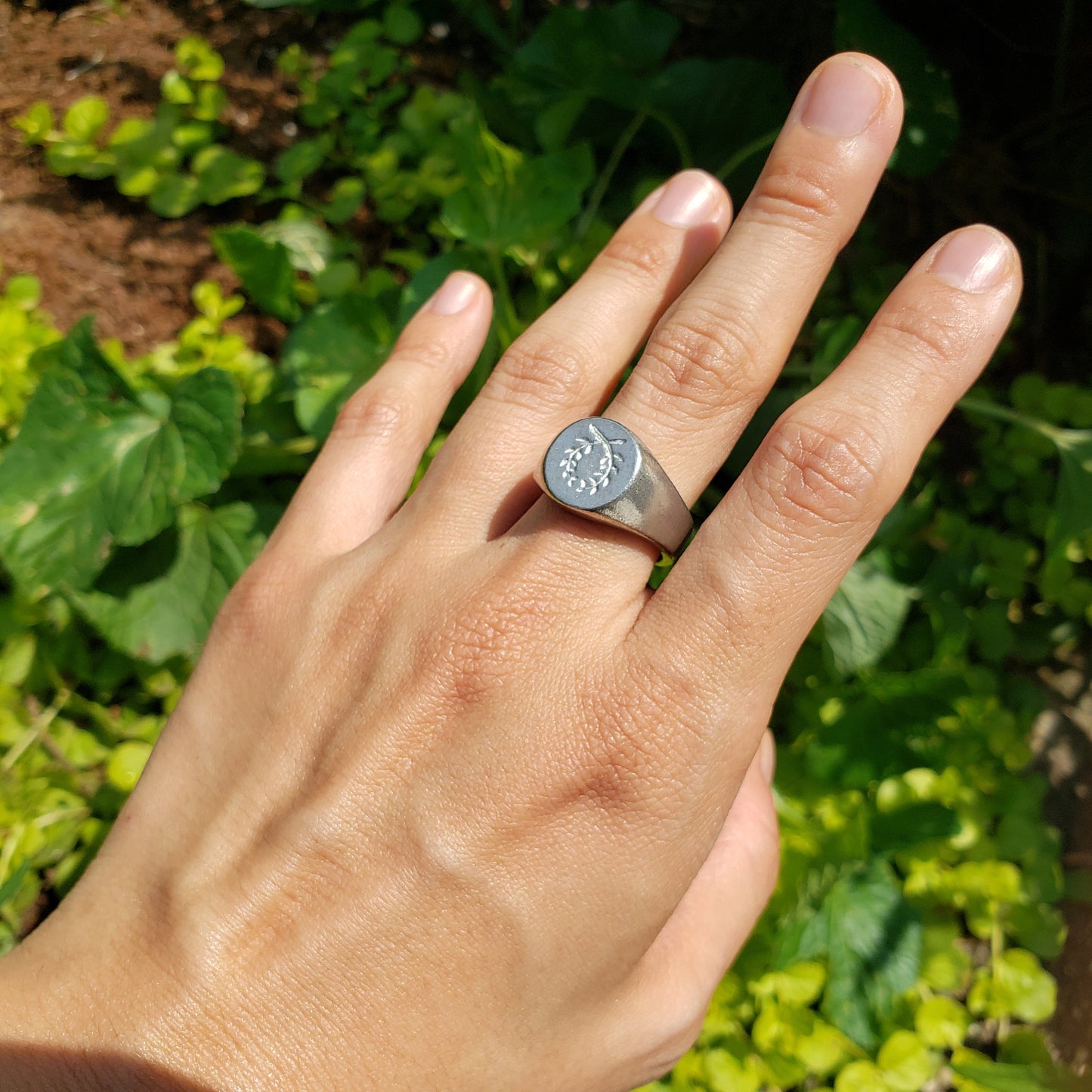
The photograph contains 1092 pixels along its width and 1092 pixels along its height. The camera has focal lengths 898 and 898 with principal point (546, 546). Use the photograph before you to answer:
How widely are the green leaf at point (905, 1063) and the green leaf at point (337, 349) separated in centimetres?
155

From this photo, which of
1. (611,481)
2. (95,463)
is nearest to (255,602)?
(95,463)

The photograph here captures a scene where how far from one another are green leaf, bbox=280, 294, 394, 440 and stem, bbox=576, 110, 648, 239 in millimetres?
518

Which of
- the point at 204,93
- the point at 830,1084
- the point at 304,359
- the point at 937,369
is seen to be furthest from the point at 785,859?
the point at 204,93

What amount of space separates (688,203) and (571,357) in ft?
1.09

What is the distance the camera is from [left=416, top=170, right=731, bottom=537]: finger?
1344 mm

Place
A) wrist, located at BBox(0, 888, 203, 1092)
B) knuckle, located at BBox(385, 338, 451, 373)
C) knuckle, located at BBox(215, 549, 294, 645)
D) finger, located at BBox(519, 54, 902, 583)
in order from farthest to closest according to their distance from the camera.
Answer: knuckle, located at BBox(385, 338, 451, 373), knuckle, located at BBox(215, 549, 294, 645), finger, located at BBox(519, 54, 902, 583), wrist, located at BBox(0, 888, 203, 1092)

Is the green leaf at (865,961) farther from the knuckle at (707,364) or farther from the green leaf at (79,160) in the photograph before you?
the green leaf at (79,160)

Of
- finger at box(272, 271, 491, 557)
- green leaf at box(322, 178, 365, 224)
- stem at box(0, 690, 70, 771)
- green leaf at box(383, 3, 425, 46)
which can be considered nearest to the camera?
finger at box(272, 271, 491, 557)

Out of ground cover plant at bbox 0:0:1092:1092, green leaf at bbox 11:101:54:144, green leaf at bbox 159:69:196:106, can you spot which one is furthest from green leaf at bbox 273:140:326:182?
green leaf at bbox 11:101:54:144

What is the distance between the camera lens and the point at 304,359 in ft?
6.07

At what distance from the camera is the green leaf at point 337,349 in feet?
5.98

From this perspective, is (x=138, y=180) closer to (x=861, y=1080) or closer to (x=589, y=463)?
(x=589, y=463)

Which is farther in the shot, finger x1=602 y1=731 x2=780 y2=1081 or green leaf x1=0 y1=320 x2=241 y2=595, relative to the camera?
Result: green leaf x1=0 y1=320 x2=241 y2=595

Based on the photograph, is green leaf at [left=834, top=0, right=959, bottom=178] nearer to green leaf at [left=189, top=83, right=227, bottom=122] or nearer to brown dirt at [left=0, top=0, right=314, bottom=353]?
brown dirt at [left=0, top=0, right=314, bottom=353]
